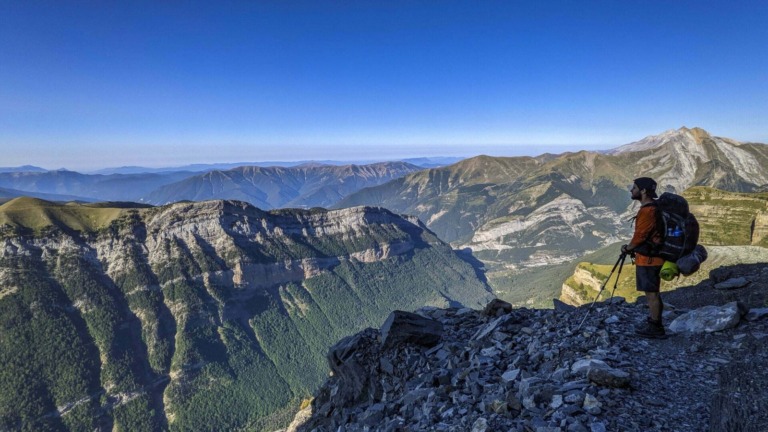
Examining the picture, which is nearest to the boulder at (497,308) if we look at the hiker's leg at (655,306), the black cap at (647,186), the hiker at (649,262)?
the hiker at (649,262)

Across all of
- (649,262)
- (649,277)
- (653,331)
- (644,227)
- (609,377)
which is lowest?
(653,331)

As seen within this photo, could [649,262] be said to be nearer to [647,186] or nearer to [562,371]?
[647,186]

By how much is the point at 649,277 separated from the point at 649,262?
49 cm

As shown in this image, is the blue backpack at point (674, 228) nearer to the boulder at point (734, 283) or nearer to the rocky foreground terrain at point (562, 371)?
the rocky foreground terrain at point (562, 371)

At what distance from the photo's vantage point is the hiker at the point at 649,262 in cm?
1114

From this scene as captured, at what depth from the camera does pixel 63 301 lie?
17425 centimetres

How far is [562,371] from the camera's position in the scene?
9383 mm

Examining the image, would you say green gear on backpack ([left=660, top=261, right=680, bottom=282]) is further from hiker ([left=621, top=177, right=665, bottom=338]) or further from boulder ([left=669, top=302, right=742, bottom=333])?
boulder ([left=669, top=302, right=742, bottom=333])

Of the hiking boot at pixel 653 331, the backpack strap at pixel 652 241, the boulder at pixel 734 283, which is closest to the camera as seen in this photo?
the hiking boot at pixel 653 331

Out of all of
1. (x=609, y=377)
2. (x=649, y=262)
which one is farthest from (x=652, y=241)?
(x=609, y=377)

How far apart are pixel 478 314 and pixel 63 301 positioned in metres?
227

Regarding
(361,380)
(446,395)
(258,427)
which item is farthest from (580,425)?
(258,427)

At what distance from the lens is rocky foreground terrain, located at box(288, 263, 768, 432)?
24.2ft

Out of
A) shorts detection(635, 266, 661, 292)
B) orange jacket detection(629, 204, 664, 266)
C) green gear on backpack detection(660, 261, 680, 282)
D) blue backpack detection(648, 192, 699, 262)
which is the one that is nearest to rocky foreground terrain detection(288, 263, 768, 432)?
shorts detection(635, 266, 661, 292)
